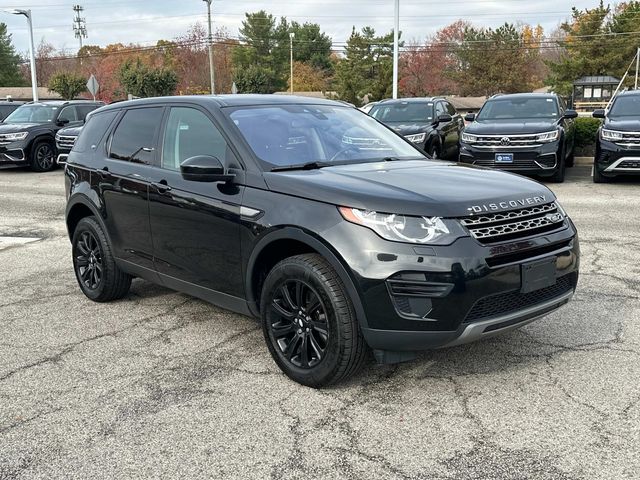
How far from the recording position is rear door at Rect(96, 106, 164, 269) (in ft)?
15.8

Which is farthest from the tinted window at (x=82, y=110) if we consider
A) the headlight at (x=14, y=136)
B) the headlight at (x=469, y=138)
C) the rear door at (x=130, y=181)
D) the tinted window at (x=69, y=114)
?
the rear door at (x=130, y=181)

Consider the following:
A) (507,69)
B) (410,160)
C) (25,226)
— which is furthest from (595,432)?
(507,69)

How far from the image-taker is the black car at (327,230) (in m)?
3.29

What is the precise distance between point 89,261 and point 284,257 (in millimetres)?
2542

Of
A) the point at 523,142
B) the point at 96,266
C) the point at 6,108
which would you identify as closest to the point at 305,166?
the point at 96,266

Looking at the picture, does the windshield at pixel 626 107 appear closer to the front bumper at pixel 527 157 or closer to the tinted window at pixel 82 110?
the front bumper at pixel 527 157

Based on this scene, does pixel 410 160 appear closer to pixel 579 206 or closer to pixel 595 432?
pixel 595 432

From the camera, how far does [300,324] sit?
370 cm

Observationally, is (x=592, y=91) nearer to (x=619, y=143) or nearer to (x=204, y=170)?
(x=619, y=143)

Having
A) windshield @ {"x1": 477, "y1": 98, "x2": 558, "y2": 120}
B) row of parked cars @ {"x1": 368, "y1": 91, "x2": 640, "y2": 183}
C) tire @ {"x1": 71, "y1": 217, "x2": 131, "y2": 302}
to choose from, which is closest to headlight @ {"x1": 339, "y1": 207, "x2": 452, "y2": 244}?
tire @ {"x1": 71, "y1": 217, "x2": 131, "y2": 302}

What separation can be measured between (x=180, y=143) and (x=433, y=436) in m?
2.72

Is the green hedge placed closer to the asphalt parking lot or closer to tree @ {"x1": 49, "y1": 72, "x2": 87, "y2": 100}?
the asphalt parking lot

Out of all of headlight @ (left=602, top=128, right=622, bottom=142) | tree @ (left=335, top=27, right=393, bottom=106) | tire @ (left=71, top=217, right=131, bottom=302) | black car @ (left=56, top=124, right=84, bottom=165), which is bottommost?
tire @ (left=71, top=217, right=131, bottom=302)

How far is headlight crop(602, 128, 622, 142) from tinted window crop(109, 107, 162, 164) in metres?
9.29
